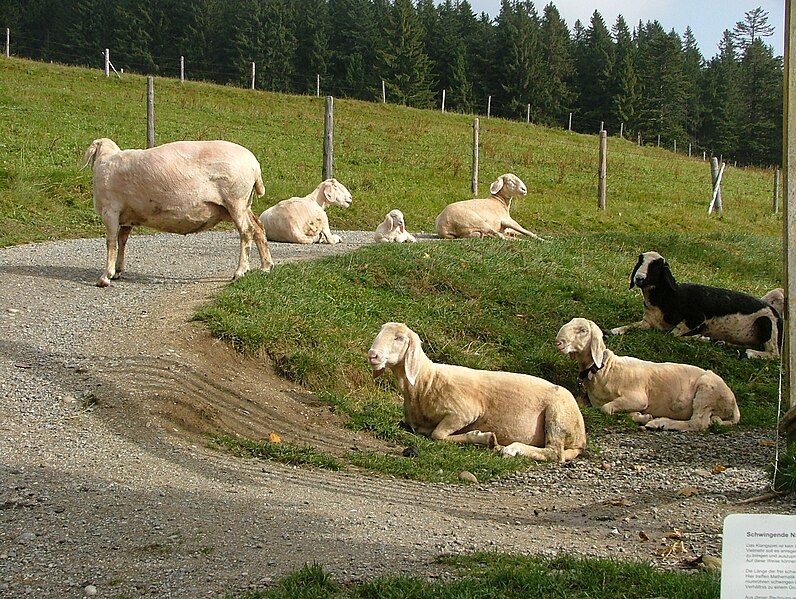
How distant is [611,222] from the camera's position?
2406 centimetres

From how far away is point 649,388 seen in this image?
10258 mm

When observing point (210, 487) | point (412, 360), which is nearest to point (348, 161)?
point (412, 360)

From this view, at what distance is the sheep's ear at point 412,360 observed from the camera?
8.79 meters

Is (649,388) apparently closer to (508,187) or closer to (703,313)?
(703,313)

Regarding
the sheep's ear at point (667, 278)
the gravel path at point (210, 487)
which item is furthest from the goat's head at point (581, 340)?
the sheep's ear at point (667, 278)

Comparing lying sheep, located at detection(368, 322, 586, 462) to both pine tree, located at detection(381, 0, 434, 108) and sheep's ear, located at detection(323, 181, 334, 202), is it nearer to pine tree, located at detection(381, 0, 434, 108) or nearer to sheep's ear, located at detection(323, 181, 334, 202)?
sheep's ear, located at detection(323, 181, 334, 202)

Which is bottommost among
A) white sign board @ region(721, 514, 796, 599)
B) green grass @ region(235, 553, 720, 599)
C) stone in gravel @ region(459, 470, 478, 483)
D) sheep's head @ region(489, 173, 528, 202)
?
stone in gravel @ region(459, 470, 478, 483)

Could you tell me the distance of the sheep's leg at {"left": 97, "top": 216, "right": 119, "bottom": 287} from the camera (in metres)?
11.5

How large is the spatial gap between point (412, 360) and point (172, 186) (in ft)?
13.2

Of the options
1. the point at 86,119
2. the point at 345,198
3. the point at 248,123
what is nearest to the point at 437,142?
the point at 248,123

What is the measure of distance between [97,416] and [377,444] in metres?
2.28

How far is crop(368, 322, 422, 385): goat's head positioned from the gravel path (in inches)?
27.1

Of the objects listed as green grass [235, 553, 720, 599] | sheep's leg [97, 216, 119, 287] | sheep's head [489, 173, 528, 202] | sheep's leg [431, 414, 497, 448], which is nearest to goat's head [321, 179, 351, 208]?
sheep's head [489, 173, 528, 202]

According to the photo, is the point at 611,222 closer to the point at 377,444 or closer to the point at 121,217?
the point at 121,217
